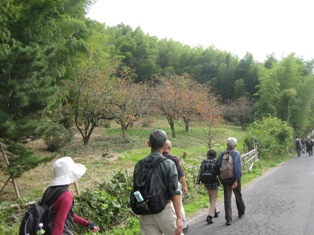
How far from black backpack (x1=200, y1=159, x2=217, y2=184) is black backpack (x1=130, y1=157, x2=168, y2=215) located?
123 inches

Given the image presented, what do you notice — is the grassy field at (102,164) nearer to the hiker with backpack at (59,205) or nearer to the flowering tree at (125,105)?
the flowering tree at (125,105)

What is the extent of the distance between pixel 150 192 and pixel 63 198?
794 mm

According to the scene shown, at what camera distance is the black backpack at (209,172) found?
5.98 metres

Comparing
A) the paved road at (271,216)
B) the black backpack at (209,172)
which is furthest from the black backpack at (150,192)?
the black backpack at (209,172)

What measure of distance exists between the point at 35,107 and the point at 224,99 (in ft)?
124

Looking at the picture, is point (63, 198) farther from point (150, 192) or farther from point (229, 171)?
point (229, 171)

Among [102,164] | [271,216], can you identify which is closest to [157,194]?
[271,216]

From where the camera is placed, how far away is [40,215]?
2.47m

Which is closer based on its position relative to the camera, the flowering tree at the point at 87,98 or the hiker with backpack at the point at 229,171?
the hiker with backpack at the point at 229,171

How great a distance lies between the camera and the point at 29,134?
7.11m

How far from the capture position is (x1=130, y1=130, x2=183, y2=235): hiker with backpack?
2.96 m

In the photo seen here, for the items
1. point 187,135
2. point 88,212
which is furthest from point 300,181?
point 187,135

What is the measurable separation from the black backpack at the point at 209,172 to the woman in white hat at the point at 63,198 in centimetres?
358

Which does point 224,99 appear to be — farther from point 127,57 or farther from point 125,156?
point 125,156
